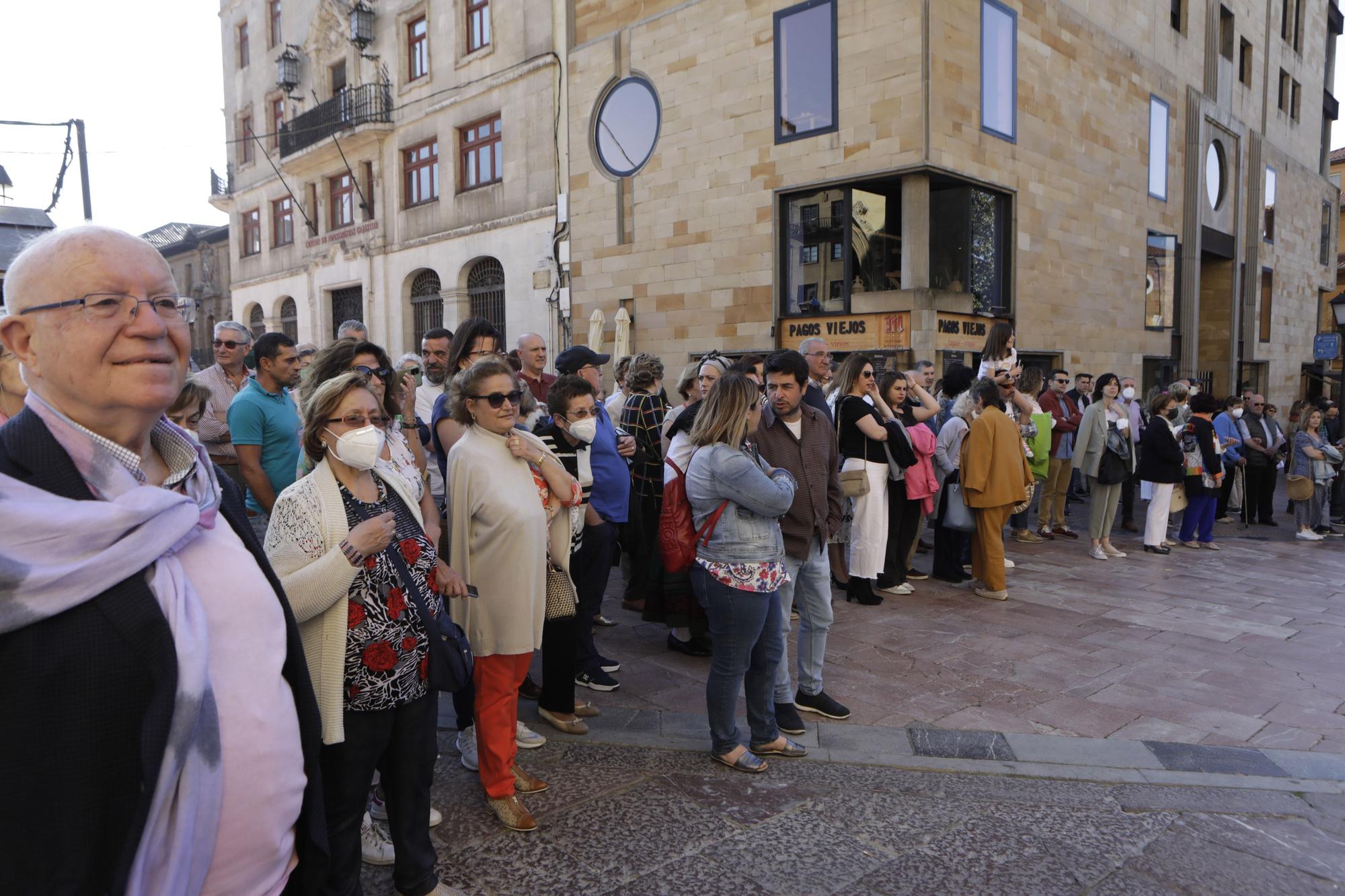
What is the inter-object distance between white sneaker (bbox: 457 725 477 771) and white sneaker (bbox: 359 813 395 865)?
0.67 meters

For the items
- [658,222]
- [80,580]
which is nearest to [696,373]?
[80,580]

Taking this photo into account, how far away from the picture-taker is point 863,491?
677 centimetres

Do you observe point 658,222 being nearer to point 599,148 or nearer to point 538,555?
point 599,148

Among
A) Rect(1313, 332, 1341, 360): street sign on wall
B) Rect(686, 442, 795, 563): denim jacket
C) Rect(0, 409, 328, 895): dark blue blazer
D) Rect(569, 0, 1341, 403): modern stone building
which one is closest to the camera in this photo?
Rect(0, 409, 328, 895): dark blue blazer

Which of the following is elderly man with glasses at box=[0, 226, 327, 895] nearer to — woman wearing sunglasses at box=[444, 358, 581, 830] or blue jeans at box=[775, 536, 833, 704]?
woman wearing sunglasses at box=[444, 358, 581, 830]

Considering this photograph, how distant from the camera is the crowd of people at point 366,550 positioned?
1.31 m

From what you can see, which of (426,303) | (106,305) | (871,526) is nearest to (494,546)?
(106,305)

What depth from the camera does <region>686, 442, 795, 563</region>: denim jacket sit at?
3.76 m

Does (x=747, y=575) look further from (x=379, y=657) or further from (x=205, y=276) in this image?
(x=205, y=276)

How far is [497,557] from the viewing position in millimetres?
3355

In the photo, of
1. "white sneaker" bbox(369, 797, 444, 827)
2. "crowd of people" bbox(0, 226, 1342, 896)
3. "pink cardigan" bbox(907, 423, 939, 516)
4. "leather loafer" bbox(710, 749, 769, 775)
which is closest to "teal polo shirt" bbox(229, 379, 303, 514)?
"crowd of people" bbox(0, 226, 1342, 896)

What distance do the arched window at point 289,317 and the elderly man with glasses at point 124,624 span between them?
26816mm

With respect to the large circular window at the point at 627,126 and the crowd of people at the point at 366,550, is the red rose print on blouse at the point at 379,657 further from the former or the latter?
the large circular window at the point at 627,126

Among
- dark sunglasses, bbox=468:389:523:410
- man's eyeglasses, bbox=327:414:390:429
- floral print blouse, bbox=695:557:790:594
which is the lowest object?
floral print blouse, bbox=695:557:790:594
